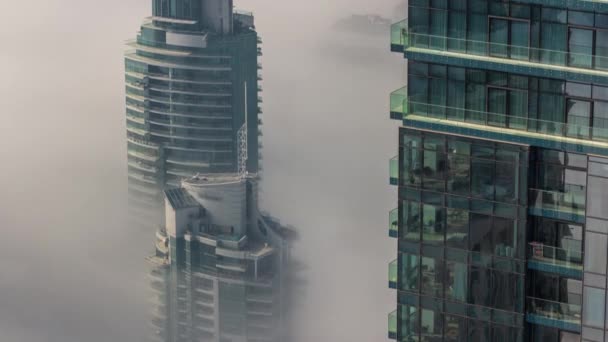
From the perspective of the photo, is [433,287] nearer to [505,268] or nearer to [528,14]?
[505,268]

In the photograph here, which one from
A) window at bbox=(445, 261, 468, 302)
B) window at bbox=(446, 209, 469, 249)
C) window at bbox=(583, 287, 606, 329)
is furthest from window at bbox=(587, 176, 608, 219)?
window at bbox=(445, 261, 468, 302)

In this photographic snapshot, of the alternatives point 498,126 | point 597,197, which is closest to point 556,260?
point 597,197

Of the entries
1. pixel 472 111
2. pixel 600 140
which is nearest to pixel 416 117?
pixel 472 111

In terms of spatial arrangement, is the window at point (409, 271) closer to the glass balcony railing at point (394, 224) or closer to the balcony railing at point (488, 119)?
the glass balcony railing at point (394, 224)

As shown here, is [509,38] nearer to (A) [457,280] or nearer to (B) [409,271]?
(A) [457,280]

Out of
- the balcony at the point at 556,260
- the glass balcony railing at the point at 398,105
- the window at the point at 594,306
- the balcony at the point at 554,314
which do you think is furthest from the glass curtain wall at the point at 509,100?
the balcony at the point at 554,314

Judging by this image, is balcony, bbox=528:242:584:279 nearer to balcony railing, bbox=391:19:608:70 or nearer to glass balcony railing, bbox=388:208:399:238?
glass balcony railing, bbox=388:208:399:238
